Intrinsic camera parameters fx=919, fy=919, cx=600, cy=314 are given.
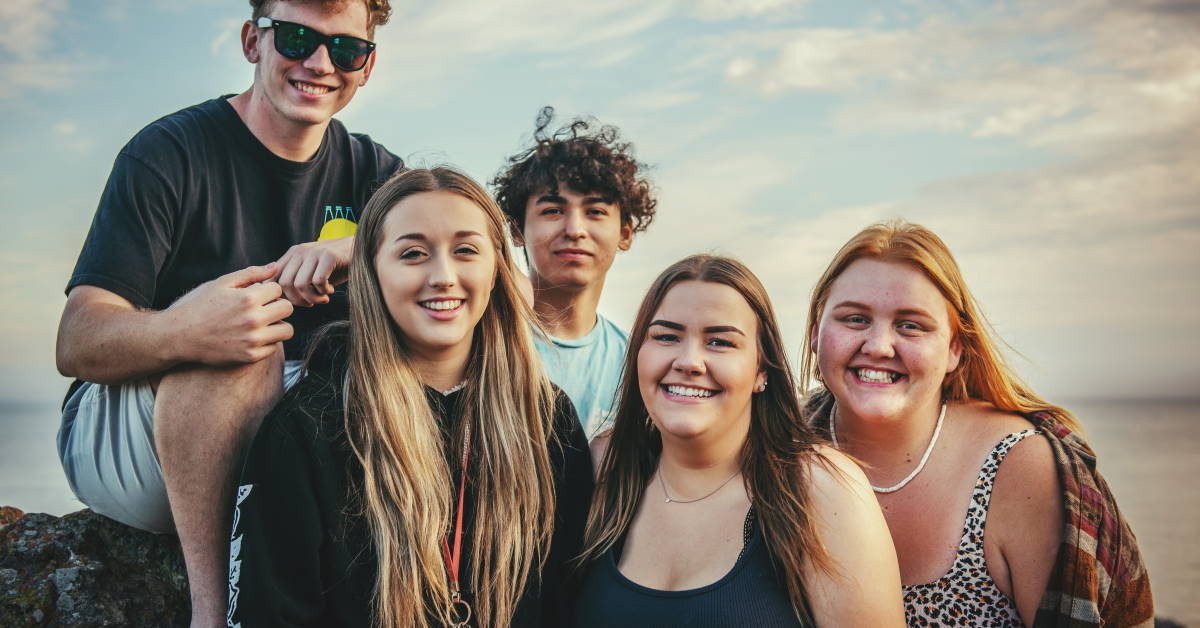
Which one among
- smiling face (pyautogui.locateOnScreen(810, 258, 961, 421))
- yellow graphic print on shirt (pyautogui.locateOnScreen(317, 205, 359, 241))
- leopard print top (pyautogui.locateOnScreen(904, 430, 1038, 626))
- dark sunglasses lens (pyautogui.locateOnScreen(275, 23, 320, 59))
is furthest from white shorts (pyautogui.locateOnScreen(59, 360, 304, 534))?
leopard print top (pyautogui.locateOnScreen(904, 430, 1038, 626))

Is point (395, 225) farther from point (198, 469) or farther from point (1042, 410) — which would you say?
point (1042, 410)

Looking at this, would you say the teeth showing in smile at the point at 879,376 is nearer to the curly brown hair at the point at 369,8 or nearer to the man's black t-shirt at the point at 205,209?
the man's black t-shirt at the point at 205,209

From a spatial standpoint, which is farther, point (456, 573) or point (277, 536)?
point (456, 573)

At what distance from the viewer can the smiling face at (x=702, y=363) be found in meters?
3.43

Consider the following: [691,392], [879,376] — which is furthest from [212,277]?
[879,376]

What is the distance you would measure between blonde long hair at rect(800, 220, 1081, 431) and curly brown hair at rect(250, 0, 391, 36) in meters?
2.69

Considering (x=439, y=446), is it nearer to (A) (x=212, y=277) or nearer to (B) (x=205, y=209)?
(A) (x=212, y=277)

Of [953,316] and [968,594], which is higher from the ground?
[953,316]

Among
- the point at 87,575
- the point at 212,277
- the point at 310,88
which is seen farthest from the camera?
the point at 310,88

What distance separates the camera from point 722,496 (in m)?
3.49

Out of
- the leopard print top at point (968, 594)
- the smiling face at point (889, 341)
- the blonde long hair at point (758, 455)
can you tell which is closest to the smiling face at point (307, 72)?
the blonde long hair at point (758, 455)

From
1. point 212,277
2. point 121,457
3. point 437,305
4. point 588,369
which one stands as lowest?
point 121,457

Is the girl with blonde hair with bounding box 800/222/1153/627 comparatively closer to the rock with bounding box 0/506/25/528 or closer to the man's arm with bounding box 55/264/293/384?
the man's arm with bounding box 55/264/293/384

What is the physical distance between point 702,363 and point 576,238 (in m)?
2.46
